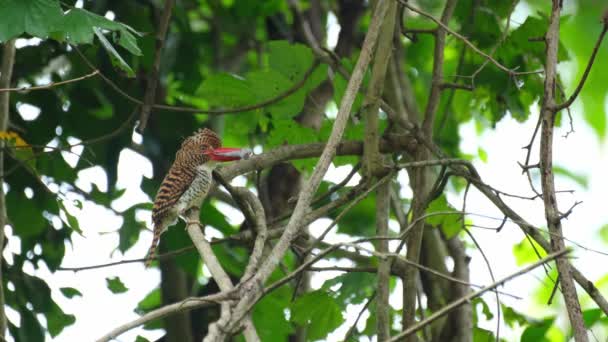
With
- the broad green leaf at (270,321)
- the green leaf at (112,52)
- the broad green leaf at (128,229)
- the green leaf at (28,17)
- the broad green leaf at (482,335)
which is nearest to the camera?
the green leaf at (28,17)

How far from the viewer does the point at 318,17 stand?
6.55 m

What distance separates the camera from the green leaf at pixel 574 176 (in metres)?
5.85

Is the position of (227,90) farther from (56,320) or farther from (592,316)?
(592,316)

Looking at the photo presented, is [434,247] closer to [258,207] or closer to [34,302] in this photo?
[258,207]

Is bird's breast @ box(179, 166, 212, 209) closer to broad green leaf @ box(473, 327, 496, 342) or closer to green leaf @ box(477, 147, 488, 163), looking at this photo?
broad green leaf @ box(473, 327, 496, 342)

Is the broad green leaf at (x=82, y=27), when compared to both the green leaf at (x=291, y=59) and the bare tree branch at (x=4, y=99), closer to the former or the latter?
the bare tree branch at (x=4, y=99)

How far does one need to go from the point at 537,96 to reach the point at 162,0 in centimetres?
209

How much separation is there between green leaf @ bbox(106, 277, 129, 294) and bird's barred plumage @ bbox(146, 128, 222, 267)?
322mm

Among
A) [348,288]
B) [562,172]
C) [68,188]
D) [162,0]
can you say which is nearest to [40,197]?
[68,188]

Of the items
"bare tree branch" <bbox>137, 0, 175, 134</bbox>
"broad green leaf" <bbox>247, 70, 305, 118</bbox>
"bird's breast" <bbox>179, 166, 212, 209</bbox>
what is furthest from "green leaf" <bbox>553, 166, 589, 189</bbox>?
"bare tree branch" <bbox>137, 0, 175, 134</bbox>

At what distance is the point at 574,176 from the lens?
6031 mm

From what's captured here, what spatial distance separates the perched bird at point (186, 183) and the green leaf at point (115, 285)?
0.32 m

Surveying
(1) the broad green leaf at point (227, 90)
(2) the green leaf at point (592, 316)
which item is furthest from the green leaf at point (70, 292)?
(2) the green leaf at point (592, 316)

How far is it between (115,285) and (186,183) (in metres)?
0.71
